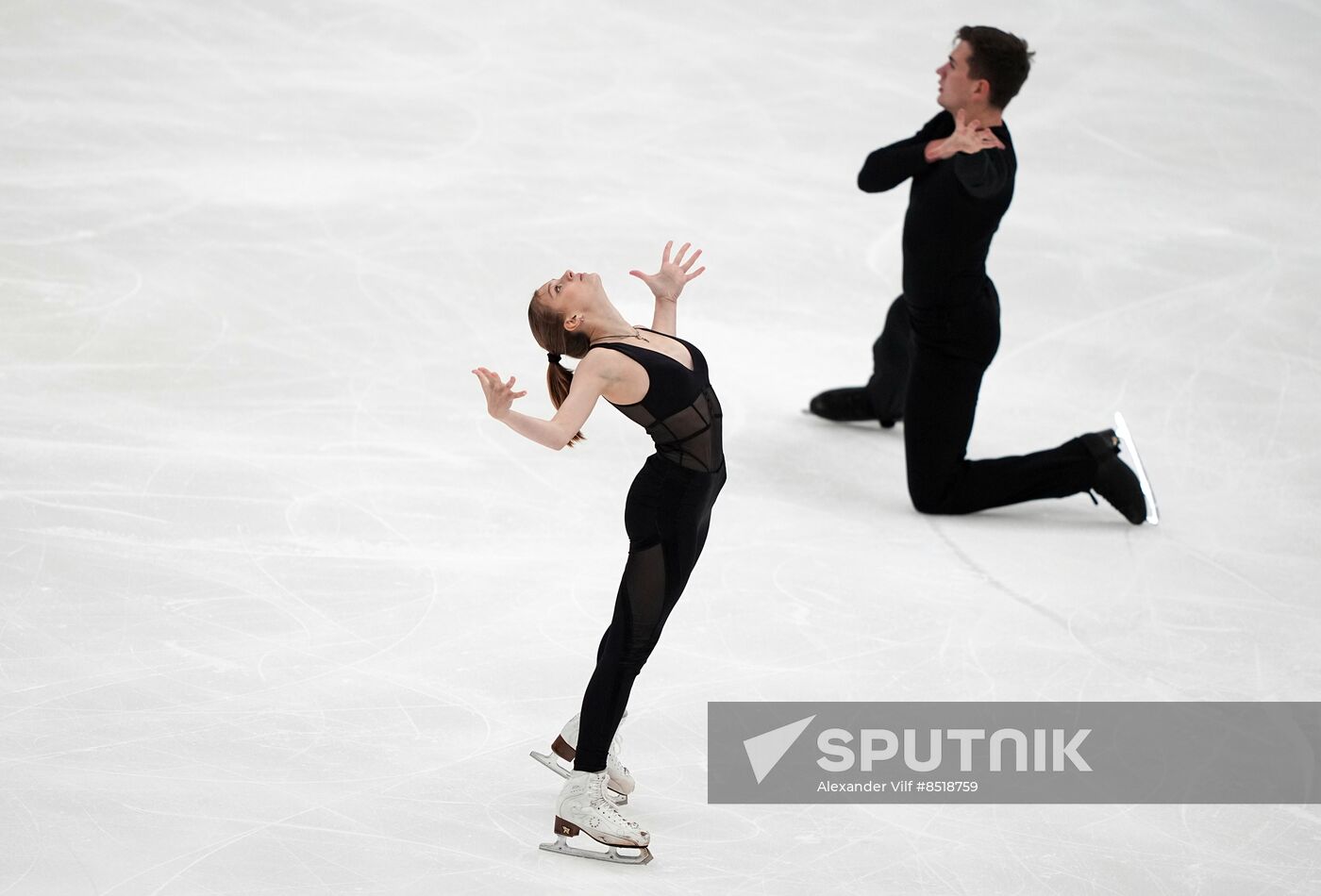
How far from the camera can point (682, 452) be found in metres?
3.40

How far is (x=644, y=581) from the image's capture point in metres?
3.37

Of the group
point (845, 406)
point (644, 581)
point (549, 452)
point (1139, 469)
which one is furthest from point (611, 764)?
point (845, 406)

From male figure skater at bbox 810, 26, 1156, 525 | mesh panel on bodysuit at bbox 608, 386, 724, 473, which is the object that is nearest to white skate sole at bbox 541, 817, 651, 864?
mesh panel on bodysuit at bbox 608, 386, 724, 473

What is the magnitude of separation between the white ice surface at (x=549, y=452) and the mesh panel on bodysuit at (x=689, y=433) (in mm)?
863

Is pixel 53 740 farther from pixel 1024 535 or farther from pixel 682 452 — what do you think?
pixel 1024 535

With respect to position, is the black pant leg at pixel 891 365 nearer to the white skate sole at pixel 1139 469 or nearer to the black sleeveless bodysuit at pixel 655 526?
the white skate sole at pixel 1139 469

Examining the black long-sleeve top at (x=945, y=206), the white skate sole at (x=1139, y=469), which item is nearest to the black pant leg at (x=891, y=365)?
the black long-sleeve top at (x=945, y=206)

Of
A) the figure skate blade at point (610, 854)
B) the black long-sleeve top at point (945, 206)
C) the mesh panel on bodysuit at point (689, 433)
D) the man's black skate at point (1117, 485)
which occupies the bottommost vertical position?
the figure skate blade at point (610, 854)

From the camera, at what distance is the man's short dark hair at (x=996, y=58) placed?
209 inches

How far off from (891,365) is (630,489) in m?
3.03

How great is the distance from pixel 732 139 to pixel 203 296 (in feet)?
11.6

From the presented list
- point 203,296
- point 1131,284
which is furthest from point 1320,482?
point 203,296

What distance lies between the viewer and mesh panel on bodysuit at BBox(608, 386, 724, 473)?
3.38 m

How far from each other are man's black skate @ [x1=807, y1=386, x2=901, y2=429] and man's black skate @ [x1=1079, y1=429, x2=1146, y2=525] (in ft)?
3.37
